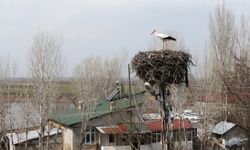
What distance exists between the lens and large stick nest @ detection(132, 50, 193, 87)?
8.91m

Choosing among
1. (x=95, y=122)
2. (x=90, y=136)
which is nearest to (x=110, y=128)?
(x=95, y=122)

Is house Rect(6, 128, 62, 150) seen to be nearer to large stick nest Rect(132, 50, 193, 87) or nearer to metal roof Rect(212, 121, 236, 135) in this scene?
metal roof Rect(212, 121, 236, 135)

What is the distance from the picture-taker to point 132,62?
1025 centimetres

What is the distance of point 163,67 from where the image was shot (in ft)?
29.7

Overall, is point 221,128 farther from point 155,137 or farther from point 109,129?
point 109,129

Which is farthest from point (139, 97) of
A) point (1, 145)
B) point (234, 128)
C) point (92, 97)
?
point (1, 145)

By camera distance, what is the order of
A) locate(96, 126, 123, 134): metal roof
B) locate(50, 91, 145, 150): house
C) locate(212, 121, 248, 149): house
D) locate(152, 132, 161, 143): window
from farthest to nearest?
1. locate(212, 121, 248, 149): house
2. locate(152, 132, 161, 143): window
3. locate(50, 91, 145, 150): house
4. locate(96, 126, 123, 134): metal roof

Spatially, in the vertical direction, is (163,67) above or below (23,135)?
above

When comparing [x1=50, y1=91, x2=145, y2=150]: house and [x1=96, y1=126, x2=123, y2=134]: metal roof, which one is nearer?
[x1=96, y1=126, x2=123, y2=134]: metal roof

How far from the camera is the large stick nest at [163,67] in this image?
8914mm

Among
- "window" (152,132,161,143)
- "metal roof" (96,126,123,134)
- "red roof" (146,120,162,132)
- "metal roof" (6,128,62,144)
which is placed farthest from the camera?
"window" (152,132,161,143)

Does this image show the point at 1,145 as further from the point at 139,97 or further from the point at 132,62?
the point at 132,62

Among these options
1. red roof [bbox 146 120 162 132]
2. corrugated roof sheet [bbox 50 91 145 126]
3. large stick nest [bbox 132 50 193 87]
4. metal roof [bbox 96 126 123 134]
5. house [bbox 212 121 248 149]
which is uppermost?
large stick nest [bbox 132 50 193 87]

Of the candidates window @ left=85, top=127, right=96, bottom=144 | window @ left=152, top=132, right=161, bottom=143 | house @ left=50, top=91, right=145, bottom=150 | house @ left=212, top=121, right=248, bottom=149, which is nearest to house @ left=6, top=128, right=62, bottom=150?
house @ left=50, top=91, right=145, bottom=150
